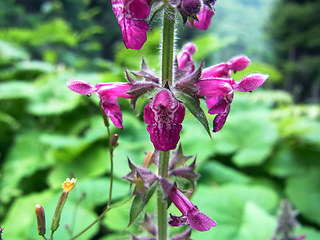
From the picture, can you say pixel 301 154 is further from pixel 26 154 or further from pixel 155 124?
pixel 26 154

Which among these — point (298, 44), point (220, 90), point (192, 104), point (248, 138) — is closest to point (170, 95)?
point (192, 104)

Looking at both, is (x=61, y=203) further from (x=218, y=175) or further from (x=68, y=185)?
(x=218, y=175)

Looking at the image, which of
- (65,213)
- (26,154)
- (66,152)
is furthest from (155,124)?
(26,154)

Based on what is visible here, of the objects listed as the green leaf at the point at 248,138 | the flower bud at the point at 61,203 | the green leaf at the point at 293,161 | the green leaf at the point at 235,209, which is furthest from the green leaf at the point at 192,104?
the green leaf at the point at 293,161

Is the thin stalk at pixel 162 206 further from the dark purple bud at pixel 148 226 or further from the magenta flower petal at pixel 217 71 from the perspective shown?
the magenta flower petal at pixel 217 71

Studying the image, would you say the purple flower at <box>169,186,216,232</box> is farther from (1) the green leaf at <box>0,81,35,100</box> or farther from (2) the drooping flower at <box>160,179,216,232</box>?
(1) the green leaf at <box>0,81,35,100</box>
